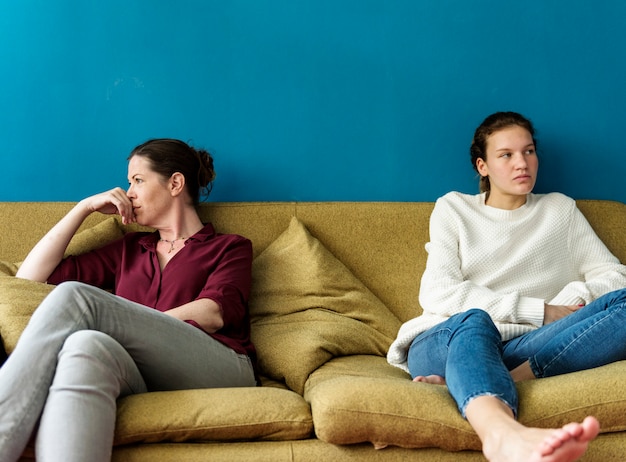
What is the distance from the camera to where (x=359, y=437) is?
1725 mm

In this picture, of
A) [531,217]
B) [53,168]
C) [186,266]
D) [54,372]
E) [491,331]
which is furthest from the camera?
[53,168]

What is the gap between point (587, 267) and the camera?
250cm

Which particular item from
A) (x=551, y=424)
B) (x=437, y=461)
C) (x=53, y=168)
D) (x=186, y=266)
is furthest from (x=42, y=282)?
(x=551, y=424)

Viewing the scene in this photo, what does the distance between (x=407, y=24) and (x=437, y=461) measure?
167cm

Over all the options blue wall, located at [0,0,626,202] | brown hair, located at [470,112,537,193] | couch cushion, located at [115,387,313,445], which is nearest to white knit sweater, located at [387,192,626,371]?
brown hair, located at [470,112,537,193]

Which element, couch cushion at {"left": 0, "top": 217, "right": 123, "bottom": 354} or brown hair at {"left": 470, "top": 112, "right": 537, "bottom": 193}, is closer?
couch cushion at {"left": 0, "top": 217, "right": 123, "bottom": 354}

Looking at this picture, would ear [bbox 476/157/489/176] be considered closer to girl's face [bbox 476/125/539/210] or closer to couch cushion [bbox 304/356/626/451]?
girl's face [bbox 476/125/539/210]

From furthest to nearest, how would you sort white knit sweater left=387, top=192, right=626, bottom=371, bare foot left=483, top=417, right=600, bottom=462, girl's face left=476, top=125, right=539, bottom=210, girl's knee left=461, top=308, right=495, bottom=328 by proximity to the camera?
girl's face left=476, top=125, right=539, bottom=210, white knit sweater left=387, top=192, right=626, bottom=371, girl's knee left=461, top=308, right=495, bottom=328, bare foot left=483, top=417, right=600, bottom=462

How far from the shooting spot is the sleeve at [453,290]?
2.21m

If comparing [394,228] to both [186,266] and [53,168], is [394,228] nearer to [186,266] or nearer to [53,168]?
[186,266]

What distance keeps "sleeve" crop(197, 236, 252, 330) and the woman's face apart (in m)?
0.26

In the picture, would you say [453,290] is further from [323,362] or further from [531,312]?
[323,362]

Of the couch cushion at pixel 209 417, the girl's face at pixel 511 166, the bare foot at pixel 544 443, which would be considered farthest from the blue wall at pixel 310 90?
the bare foot at pixel 544 443

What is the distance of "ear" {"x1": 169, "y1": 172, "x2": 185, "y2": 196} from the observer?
2.46 metres
